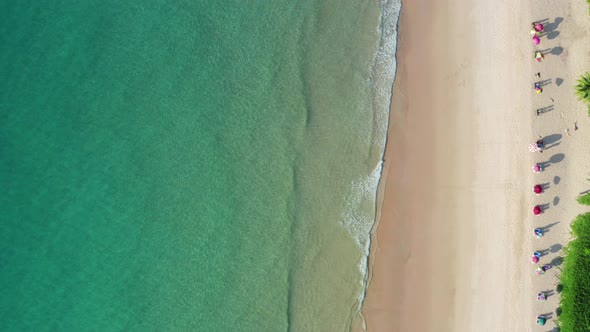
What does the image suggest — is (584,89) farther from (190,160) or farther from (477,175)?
(190,160)

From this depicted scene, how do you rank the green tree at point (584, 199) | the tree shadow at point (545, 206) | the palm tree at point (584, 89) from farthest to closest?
the tree shadow at point (545, 206) → the green tree at point (584, 199) → the palm tree at point (584, 89)

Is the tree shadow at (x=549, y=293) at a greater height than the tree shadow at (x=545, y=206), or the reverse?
the tree shadow at (x=545, y=206)

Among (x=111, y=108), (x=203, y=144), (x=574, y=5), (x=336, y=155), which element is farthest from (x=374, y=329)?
(x=574, y=5)

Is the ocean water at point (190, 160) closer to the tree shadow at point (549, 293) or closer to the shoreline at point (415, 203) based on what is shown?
the shoreline at point (415, 203)

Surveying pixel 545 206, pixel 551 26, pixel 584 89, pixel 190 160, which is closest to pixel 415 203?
pixel 545 206

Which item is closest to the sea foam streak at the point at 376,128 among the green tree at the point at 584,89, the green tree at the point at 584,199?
the green tree at the point at 584,89

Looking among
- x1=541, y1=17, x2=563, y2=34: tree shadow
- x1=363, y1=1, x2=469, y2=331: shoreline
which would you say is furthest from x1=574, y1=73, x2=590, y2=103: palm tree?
x1=363, y1=1, x2=469, y2=331: shoreline
